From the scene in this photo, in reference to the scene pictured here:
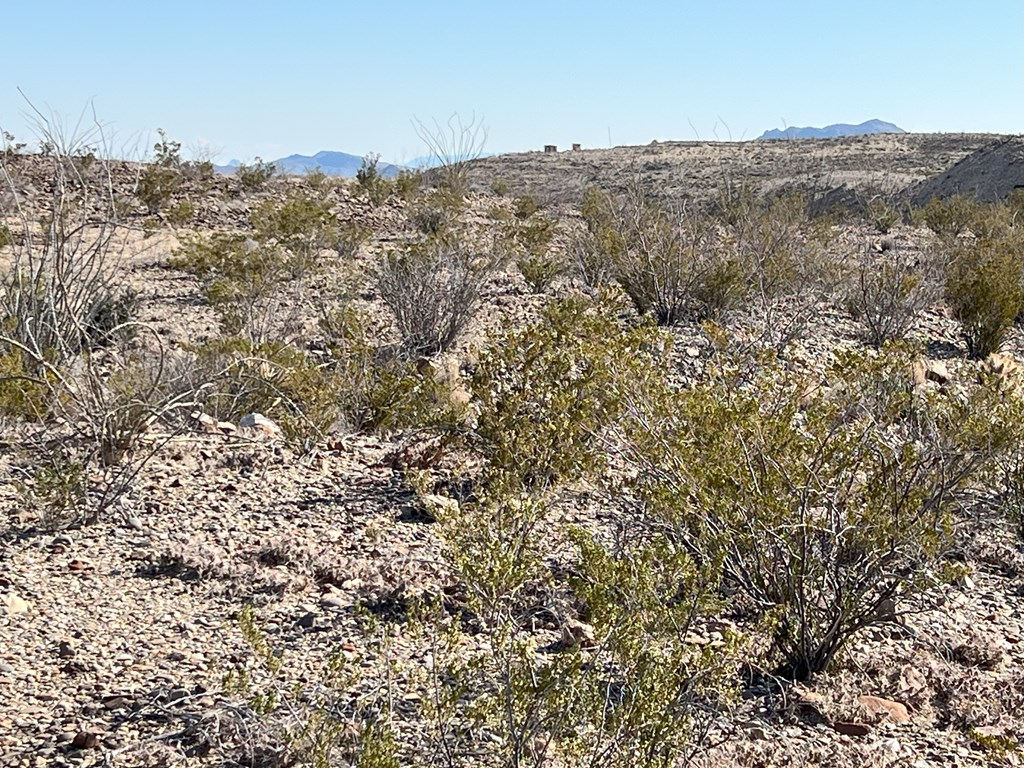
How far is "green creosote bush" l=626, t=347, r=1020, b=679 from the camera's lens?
3.80m

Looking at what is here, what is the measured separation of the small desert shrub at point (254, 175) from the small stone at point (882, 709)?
62.5ft

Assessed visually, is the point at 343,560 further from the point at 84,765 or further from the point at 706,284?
the point at 706,284

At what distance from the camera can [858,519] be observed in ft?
13.1

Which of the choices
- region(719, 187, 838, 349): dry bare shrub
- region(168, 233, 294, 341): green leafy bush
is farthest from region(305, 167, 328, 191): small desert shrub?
region(719, 187, 838, 349): dry bare shrub

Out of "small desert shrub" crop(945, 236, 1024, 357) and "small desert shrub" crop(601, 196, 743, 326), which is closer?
"small desert shrub" crop(945, 236, 1024, 357)

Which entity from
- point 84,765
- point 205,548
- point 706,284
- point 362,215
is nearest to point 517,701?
point 84,765

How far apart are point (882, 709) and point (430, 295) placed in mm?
7062

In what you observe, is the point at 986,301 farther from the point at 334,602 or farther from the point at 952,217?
the point at 952,217

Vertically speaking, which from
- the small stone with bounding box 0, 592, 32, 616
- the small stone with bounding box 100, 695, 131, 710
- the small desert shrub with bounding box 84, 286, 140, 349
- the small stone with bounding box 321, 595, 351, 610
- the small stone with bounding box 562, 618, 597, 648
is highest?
the small desert shrub with bounding box 84, 286, 140, 349

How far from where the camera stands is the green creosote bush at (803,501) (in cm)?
380

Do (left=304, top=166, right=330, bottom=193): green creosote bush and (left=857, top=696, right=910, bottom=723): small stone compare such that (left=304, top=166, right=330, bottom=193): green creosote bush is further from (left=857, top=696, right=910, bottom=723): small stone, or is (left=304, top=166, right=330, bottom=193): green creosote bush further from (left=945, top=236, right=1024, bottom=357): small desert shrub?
(left=857, top=696, right=910, bottom=723): small stone

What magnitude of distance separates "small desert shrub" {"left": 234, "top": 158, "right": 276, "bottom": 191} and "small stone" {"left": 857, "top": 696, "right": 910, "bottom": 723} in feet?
62.5

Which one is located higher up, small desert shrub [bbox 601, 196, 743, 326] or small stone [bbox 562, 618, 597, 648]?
small desert shrub [bbox 601, 196, 743, 326]

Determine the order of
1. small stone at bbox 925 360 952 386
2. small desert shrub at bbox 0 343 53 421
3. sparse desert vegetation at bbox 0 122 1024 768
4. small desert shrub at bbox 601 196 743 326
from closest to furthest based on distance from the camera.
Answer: sparse desert vegetation at bbox 0 122 1024 768 < small desert shrub at bbox 0 343 53 421 < small stone at bbox 925 360 952 386 < small desert shrub at bbox 601 196 743 326
